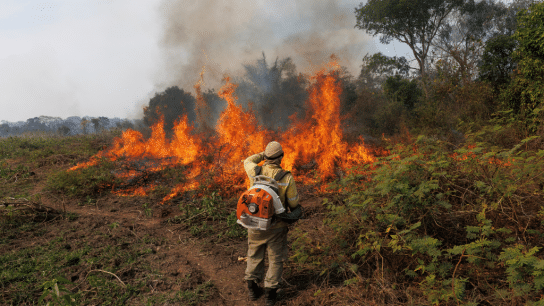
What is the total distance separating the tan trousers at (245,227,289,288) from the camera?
362cm

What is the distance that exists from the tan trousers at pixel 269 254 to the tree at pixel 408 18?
17922mm

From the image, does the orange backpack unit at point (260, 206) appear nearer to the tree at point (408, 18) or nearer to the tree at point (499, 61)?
the tree at point (499, 61)

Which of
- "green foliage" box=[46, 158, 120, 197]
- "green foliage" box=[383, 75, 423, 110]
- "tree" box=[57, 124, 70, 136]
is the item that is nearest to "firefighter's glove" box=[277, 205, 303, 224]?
"green foliage" box=[46, 158, 120, 197]

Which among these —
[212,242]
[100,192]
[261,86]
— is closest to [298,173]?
[212,242]

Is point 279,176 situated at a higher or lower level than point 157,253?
higher

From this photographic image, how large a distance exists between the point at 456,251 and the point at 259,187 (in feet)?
7.44

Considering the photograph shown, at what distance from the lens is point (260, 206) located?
3.40 m

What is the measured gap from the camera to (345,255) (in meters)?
4.20

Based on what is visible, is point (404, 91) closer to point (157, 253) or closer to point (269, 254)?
point (269, 254)

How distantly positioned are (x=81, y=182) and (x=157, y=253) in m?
5.83

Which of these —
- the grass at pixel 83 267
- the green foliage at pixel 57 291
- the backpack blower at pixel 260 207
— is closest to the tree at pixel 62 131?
the grass at pixel 83 267

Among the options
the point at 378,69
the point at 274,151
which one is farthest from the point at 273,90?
the point at 274,151

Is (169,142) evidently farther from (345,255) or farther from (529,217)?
(529,217)

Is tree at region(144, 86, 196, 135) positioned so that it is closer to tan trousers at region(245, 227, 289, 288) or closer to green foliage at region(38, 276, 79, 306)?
tan trousers at region(245, 227, 289, 288)
